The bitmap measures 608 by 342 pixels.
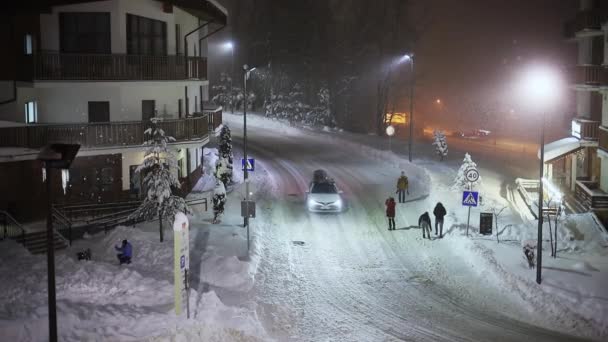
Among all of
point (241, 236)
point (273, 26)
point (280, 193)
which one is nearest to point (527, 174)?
point (280, 193)

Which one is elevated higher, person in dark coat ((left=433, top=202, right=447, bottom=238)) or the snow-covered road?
person in dark coat ((left=433, top=202, right=447, bottom=238))

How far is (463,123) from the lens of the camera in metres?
100

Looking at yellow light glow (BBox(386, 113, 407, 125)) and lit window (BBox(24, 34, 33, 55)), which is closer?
lit window (BBox(24, 34, 33, 55))

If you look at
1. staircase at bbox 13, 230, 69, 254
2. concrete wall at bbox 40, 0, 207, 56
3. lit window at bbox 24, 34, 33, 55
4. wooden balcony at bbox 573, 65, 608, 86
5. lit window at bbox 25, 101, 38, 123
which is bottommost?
staircase at bbox 13, 230, 69, 254

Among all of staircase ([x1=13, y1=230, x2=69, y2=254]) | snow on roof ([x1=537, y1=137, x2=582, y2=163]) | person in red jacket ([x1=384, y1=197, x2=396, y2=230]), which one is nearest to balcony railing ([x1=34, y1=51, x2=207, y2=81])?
staircase ([x1=13, y1=230, x2=69, y2=254])

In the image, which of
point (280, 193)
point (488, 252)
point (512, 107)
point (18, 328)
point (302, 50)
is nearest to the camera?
point (18, 328)

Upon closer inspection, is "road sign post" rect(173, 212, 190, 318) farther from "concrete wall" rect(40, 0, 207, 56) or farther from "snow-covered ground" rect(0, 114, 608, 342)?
"concrete wall" rect(40, 0, 207, 56)

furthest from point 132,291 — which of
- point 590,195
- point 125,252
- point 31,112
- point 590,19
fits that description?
point 590,19

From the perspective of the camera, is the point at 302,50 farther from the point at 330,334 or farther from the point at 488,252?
the point at 330,334

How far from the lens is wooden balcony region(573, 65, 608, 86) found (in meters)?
34.8

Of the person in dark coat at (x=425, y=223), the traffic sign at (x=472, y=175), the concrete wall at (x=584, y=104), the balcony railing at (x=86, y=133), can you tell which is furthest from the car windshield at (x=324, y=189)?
the concrete wall at (x=584, y=104)

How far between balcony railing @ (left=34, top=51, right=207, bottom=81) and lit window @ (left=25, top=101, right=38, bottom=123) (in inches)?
75.7

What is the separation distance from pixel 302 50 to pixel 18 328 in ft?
219

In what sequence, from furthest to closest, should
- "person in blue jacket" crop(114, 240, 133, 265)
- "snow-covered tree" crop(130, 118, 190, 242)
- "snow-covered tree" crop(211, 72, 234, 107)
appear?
"snow-covered tree" crop(211, 72, 234, 107)
"snow-covered tree" crop(130, 118, 190, 242)
"person in blue jacket" crop(114, 240, 133, 265)
